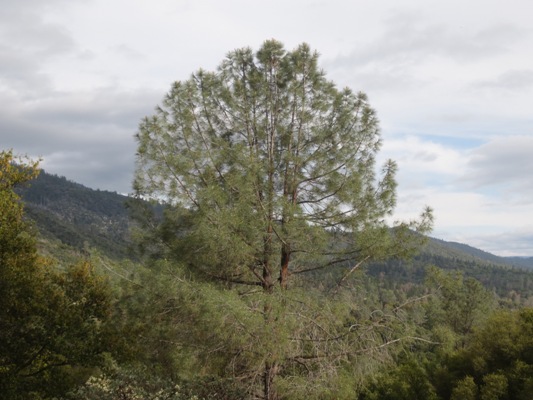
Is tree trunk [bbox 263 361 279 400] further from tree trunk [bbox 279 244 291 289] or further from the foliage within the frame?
the foliage

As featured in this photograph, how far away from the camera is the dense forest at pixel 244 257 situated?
7414 mm

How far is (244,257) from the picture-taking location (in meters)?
7.56

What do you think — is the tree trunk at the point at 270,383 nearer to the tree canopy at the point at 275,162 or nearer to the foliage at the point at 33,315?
the tree canopy at the point at 275,162

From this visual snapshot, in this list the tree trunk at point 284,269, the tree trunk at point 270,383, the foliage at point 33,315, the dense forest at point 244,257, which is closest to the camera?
the dense forest at point 244,257

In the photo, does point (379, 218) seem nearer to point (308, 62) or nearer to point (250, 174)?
point (250, 174)

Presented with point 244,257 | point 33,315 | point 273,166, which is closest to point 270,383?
point 244,257

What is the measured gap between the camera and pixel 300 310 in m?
7.68

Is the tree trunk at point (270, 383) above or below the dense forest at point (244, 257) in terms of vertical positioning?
below

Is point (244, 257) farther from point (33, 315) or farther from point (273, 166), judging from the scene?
point (33, 315)

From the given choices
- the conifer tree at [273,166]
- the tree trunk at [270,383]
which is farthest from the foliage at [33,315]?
the tree trunk at [270,383]

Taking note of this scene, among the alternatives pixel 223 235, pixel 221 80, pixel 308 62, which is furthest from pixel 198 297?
pixel 308 62

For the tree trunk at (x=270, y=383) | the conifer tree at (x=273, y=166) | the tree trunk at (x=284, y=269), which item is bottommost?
the tree trunk at (x=270, y=383)

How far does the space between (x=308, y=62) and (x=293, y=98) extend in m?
0.77

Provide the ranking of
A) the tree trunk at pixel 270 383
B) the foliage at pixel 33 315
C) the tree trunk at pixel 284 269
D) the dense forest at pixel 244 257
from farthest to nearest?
the foliage at pixel 33 315, the tree trunk at pixel 284 269, the tree trunk at pixel 270 383, the dense forest at pixel 244 257
